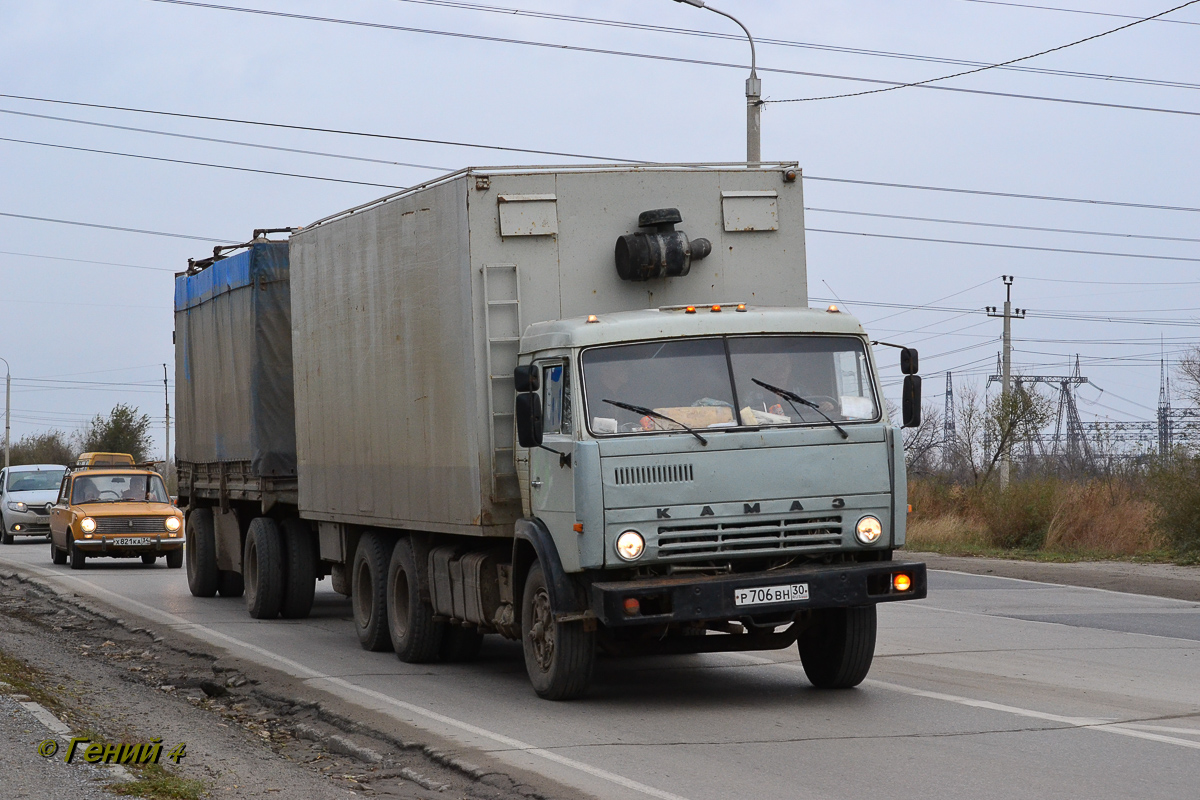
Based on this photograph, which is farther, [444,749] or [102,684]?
[102,684]

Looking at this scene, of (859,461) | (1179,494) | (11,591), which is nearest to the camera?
(859,461)

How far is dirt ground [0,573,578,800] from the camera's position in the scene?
7305 mm

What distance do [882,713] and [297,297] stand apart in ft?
26.1

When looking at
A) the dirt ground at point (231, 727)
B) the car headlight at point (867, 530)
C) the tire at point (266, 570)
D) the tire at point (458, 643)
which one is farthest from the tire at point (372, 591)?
the car headlight at point (867, 530)

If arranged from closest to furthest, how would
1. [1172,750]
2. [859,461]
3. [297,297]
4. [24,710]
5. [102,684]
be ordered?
[1172,750], [24,710], [859,461], [102,684], [297,297]

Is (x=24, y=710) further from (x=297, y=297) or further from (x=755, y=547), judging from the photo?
(x=297, y=297)

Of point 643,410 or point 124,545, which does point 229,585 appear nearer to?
point 124,545

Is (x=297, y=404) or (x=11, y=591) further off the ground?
(x=297, y=404)

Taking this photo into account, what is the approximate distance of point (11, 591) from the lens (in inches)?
795

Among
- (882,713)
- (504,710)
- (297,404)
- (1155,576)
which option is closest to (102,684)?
(504,710)

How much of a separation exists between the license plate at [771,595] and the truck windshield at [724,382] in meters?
1.06

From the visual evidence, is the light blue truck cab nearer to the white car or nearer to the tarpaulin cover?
the tarpaulin cover

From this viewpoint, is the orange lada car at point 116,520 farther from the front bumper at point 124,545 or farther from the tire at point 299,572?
the tire at point 299,572

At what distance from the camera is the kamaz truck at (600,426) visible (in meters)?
9.13
